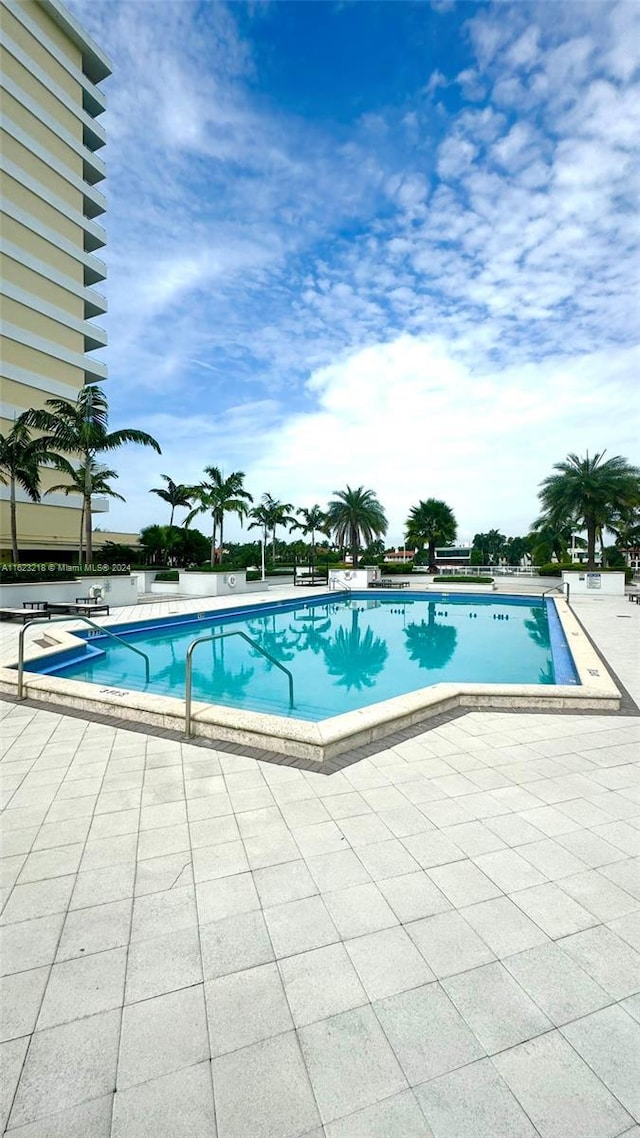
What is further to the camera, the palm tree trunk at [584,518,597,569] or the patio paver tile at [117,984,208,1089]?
the palm tree trunk at [584,518,597,569]

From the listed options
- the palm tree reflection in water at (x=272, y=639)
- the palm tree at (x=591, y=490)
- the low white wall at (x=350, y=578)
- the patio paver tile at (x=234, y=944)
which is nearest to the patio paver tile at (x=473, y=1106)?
the patio paver tile at (x=234, y=944)

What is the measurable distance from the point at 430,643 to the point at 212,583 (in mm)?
12459

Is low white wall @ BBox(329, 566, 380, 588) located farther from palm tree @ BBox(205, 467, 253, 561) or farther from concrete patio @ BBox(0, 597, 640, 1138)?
concrete patio @ BBox(0, 597, 640, 1138)

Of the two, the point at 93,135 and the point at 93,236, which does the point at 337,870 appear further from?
the point at 93,135

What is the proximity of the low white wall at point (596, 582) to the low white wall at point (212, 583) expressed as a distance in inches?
679

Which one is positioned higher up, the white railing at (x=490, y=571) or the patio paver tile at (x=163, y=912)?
the white railing at (x=490, y=571)

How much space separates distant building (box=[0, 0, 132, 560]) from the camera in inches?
1068

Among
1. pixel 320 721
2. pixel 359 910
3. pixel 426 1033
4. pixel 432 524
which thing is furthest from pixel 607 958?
pixel 432 524

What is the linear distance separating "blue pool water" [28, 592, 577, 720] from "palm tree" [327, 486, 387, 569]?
668 inches

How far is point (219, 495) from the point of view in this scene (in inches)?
1066

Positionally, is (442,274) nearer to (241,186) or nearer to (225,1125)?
(241,186)

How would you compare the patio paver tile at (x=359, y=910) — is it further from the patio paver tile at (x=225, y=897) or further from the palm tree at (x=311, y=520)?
the palm tree at (x=311, y=520)

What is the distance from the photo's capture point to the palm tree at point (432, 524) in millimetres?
35531

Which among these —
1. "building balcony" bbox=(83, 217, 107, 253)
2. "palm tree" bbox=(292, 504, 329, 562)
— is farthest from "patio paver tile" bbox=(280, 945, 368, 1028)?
"building balcony" bbox=(83, 217, 107, 253)
